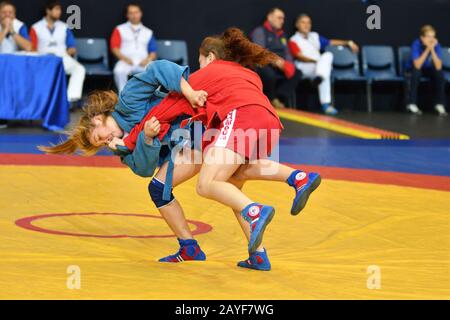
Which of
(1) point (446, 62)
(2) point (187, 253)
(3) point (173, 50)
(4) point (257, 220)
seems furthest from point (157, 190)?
(1) point (446, 62)

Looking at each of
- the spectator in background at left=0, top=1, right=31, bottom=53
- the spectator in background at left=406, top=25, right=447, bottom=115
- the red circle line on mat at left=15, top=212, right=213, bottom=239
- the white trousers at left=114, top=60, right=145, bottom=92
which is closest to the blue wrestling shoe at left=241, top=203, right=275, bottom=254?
the red circle line on mat at left=15, top=212, right=213, bottom=239

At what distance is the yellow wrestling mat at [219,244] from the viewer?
3.71 m

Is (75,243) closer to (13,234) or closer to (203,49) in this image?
(13,234)

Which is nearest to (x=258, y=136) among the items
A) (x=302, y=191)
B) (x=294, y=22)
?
(x=302, y=191)

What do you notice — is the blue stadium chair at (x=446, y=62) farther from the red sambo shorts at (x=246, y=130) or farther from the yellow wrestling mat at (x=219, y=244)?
the red sambo shorts at (x=246, y=130)

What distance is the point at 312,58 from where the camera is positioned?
12945mm

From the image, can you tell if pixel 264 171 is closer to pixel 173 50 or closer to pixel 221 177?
pixel 221 177

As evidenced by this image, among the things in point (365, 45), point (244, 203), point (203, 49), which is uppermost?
point (203, 49)

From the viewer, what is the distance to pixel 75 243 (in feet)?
15.1

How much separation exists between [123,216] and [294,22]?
878 cm

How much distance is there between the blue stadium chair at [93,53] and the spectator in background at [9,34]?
152 centimetres

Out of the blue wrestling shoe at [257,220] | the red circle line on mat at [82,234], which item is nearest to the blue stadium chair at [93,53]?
the red circle line on mat at [82,234]

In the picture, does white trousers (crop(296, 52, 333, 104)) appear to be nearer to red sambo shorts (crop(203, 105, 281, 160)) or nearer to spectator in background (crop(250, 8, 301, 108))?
spectator in background (crop(250, 8, 301, 108))

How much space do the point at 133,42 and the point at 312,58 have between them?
2.52 m
